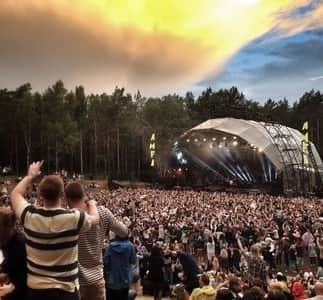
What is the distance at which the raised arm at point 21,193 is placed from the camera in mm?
3534

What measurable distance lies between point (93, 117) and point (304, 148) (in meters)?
28.8

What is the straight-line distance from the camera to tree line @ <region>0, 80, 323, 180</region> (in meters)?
66.1

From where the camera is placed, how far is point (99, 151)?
7269 cm

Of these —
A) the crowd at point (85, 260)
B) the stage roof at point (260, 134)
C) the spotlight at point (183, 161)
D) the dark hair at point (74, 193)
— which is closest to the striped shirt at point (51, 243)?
the crowd at point (85, 260)

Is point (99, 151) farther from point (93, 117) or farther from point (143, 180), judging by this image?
point (143, 180)

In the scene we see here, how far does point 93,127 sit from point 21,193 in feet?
231

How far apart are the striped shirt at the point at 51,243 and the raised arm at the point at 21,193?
Result: 12 mm

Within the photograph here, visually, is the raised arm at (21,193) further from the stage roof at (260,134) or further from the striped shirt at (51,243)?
the stage roof at (260,134)

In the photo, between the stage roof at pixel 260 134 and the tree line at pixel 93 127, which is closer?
the stage roof at pixel 260 134

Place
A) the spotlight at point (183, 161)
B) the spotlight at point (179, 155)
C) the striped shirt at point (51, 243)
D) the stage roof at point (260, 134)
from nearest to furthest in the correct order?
the striped shirt at point (51, 243) → the stage roof at point (260, 134) → the spotlight at point (183, 161) → the spotlight at point (179, 155)

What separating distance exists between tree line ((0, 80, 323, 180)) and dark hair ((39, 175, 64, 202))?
58.9 m

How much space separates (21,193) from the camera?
11.9 feet

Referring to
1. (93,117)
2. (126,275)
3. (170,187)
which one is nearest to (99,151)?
(93,117)

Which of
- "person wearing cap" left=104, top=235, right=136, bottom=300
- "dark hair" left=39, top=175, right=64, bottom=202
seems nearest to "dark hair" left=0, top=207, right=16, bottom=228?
"dark hair" left=39, top=175, right=64, bottom=202
